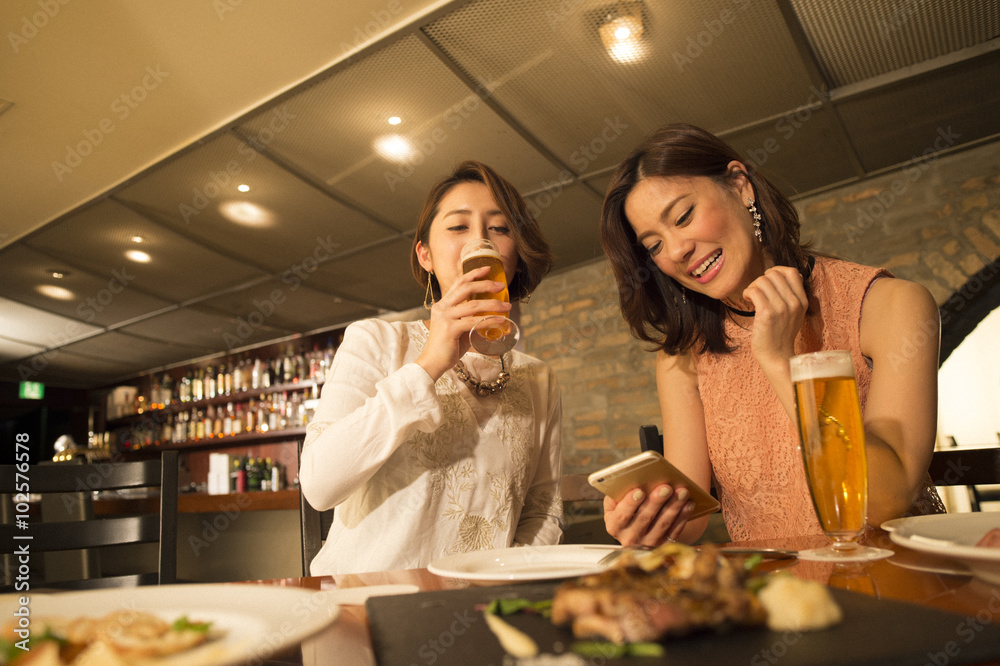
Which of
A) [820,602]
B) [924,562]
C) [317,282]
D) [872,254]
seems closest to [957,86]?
[872,254]

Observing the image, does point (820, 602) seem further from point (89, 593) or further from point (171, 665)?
point (89, 593)

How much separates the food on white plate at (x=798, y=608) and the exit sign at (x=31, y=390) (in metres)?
10.9

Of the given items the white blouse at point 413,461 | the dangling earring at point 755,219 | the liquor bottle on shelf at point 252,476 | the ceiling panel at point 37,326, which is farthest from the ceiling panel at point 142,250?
the dangling earring at point 755,219

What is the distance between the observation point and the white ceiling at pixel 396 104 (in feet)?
9.21

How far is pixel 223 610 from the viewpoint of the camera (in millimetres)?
478

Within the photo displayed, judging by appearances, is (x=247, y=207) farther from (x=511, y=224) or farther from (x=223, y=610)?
(x=223, y=610)

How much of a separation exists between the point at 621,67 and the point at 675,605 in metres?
3.08

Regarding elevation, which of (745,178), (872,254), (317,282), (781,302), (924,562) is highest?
(317,282)

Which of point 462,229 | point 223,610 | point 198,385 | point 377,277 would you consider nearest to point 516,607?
point 223,610

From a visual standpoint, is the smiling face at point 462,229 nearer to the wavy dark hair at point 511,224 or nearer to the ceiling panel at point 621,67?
the wavy dark hair at point 511,224

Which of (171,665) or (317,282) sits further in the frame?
(317,282)

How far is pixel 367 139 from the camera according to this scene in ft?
11.7

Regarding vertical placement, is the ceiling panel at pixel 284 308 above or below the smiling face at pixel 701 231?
above

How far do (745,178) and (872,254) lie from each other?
3348mm
